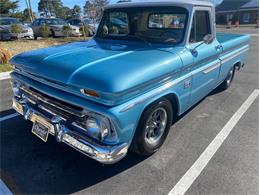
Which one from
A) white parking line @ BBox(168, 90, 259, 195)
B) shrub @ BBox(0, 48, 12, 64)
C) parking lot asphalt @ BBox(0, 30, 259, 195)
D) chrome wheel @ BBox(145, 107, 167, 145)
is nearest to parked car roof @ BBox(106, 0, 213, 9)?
chrome wheel @ BBox(145, 107, 167, 145)

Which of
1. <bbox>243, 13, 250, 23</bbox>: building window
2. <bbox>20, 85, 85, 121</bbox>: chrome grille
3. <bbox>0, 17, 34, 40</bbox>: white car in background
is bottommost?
Result: <bbox>243, 13, 250, 23</bbox>: building window

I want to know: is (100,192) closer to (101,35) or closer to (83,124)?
(83,124)

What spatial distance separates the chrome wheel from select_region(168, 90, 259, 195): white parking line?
0.58 meters

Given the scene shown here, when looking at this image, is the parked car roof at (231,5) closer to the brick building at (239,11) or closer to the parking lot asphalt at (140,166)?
the brick building at (239,11)

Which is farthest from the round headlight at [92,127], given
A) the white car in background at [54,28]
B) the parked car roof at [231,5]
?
the parked car roof at [231,5]

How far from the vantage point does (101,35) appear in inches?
175

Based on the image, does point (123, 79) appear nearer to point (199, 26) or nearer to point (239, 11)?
point (199, 26)

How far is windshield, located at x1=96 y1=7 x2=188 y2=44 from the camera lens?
3.69m

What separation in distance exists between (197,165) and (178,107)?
2.63 ft

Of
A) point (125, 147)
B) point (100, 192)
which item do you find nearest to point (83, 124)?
point (125, 147)

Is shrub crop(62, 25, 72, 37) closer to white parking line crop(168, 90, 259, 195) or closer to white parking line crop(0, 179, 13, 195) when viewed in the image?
white parking line crop(168, 90, 259, 195)

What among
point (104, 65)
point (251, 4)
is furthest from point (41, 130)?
point (251, 4)

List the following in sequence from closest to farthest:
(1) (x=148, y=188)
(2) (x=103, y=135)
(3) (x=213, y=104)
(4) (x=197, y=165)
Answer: (2) (x=103, y=135) < (1) (x=148, y=188) < (4) (x=197, y=165) < (3) (x=213, y=104)

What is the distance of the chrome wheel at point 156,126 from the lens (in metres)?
3.20
